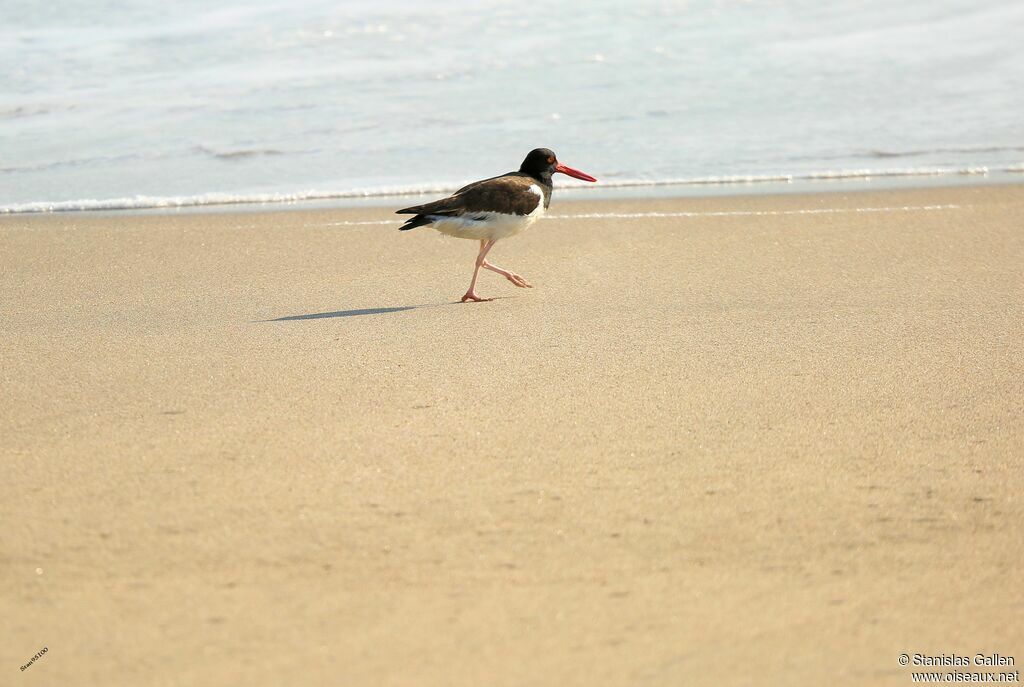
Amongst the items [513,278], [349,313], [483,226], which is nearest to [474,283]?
[513,278]

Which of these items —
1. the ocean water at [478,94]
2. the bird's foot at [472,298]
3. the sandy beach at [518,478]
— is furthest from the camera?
the ocean water at [478,94]

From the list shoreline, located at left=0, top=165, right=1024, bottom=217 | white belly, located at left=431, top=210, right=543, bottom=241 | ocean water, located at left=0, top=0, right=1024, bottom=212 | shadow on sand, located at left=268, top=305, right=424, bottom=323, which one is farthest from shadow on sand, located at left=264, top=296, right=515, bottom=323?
ocean water, located at left=0, top=0, right=1024, bottom=212

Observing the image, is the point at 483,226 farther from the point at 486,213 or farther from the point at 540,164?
the point at 540,164

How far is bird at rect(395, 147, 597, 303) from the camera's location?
729 centimetres

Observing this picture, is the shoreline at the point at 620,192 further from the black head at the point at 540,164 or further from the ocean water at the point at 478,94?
the black head at the point at 540,164

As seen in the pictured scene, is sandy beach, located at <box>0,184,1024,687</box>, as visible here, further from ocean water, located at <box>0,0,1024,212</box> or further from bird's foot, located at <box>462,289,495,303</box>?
ocean water, located at <box>0,0,1024,212</box>

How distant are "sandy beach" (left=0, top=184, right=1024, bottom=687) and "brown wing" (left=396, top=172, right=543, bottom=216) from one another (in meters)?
0.47

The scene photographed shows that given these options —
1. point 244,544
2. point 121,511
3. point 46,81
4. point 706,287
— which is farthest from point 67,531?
point 46,81

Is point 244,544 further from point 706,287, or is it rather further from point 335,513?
point 706,287

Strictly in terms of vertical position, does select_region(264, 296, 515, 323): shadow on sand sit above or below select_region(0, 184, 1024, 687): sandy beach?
above

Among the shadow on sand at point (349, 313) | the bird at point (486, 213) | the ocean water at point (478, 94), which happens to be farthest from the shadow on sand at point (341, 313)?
the ocean water at point (478, 94)

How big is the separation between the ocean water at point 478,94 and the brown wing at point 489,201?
329 cm

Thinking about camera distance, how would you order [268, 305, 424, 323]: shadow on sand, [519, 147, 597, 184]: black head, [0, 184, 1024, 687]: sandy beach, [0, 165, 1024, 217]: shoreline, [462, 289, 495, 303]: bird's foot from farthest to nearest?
[0, 165, 1024, 217]: shoreline
[519, 147, 597, 184]: black head
[462, 289, 495, 303]: bird's foot
[268, 305, 424, 323]: shadow on sand
[0, 184, 1024, 687]: sandy beach

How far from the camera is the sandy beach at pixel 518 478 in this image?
284 centimetres
